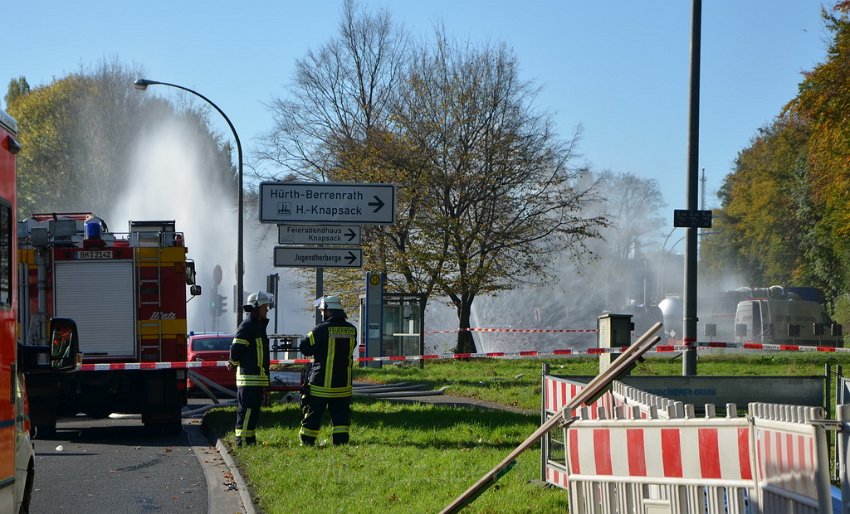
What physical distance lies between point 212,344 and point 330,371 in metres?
12.5

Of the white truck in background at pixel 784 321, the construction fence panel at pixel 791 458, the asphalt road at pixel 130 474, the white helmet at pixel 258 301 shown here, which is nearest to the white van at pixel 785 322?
the white truck in background at pixel 784 321

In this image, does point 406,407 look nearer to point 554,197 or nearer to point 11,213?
point 11,213

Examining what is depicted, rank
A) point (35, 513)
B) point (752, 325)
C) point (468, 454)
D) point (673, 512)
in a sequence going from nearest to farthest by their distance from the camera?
point (673, 512), point (35, 513), point (468, 454), point (752, 325)

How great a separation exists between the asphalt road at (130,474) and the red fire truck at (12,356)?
11.4 ft

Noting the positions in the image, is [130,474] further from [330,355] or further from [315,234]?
[315,234]

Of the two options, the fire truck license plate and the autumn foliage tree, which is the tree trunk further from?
the fire truck license plate

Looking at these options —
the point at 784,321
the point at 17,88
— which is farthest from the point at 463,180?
the point at 17,88

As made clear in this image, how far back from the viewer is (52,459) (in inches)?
534

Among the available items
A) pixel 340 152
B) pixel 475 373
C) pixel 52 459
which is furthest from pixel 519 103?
pixel 52 459

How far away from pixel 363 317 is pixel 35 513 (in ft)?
67.7

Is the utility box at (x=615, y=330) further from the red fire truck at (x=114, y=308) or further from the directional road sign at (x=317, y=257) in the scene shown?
the red fire truck at (x=114, y=308)

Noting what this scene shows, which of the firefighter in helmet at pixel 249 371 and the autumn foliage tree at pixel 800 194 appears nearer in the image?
the firefighter in helmet at pixel 249 371

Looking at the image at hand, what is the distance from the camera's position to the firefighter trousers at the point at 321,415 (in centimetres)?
1272

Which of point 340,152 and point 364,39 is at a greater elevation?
point 364,39
